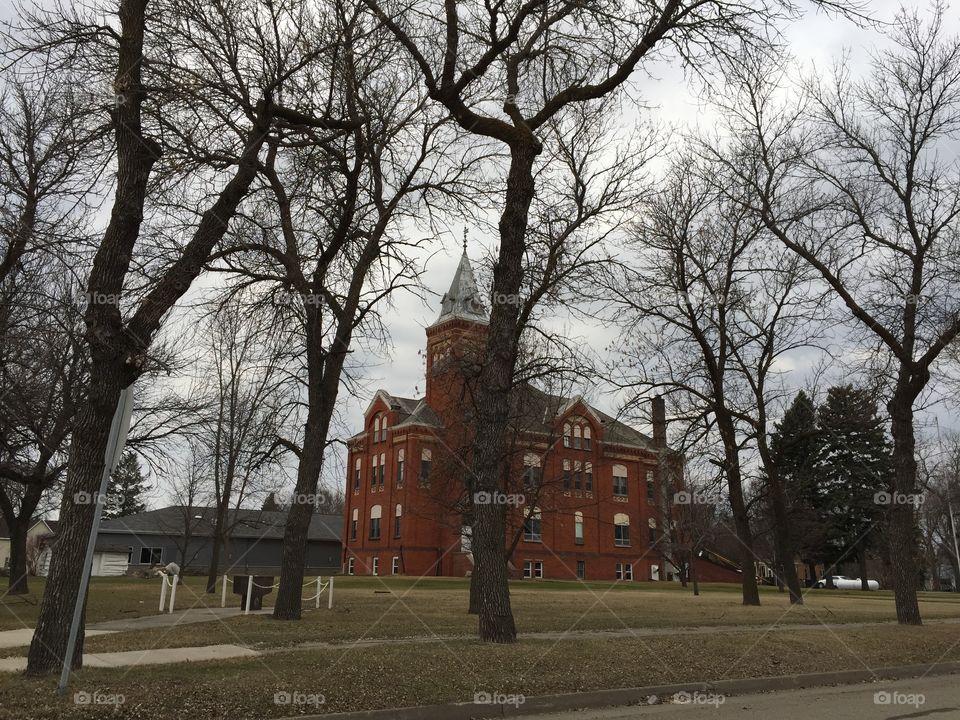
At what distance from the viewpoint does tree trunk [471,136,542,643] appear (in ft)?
35.0

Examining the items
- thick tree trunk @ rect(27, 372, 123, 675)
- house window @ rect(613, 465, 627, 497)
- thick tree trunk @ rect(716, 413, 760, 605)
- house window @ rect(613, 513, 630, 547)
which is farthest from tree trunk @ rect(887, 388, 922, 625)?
house window @ rect(613, 465, 627, 497)

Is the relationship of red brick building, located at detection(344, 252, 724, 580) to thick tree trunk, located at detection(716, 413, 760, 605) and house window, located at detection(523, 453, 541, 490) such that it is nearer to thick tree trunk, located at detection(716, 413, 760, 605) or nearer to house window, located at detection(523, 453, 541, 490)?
house window, located at detection(523, 453, 541, 490)

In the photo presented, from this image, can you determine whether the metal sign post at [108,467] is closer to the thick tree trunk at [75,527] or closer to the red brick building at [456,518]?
the thick tree trunk at [75,527]

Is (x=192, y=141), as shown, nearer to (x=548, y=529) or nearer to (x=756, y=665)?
(x=756, y=665)

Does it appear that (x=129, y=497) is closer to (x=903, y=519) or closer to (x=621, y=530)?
(x=621, y=530)

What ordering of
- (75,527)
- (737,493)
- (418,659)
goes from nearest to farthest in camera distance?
(75,527) < (418,659) < (737,493)

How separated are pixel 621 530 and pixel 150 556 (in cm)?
3670

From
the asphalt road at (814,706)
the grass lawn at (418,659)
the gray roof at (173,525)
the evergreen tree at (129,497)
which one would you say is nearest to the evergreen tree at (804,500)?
the grass lawn at (418,659)

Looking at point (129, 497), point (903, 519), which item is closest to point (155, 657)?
point (903, 519)

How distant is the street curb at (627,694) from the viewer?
743 centimetres

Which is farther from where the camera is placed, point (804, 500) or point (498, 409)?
point (804, 500)

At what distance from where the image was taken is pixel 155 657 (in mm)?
9453

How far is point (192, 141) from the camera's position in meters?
10.9

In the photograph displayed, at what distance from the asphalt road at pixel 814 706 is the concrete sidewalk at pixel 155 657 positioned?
4.34m
